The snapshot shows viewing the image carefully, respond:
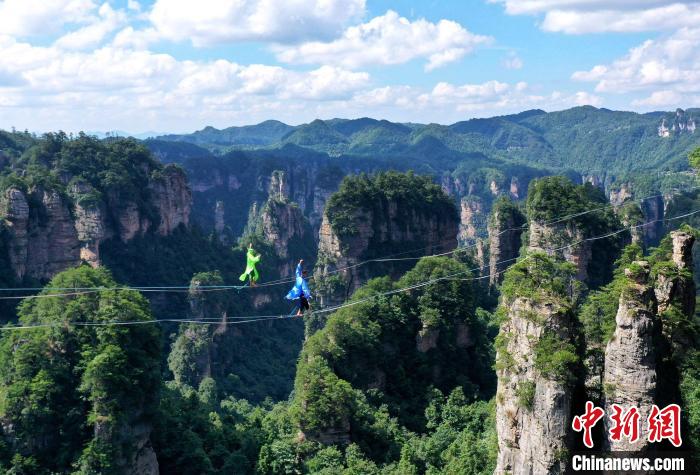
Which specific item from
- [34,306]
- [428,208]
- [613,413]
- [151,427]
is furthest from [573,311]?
[428,208]

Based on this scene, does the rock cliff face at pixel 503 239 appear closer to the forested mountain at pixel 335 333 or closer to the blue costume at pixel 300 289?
the forested mountain at pixel 335 333

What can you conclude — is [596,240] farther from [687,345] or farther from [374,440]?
[687,345]

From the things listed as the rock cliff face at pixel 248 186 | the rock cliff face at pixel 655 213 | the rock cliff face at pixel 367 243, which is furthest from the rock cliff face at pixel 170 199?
the rock cliff face at pixel 655 213

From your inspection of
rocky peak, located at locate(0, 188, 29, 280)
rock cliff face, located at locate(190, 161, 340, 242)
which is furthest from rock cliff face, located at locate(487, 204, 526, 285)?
rock cliff face, located at locate(190, 161, 340, 242)

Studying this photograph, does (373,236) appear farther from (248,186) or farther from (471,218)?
(248,186)

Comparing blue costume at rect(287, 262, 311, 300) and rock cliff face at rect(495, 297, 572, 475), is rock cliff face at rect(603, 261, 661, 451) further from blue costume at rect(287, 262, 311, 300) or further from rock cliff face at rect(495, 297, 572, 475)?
blue costume at rect(287, 262, 311, 300)

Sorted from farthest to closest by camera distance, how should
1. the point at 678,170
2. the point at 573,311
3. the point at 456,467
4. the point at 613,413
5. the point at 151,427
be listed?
1. the point at 678,170
2. the point at 151,427
3. the point at 456,467
4. the point at 573,311
5. the point at 613,413

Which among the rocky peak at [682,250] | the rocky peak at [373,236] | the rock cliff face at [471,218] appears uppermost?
the rocky peak at [682,250]
